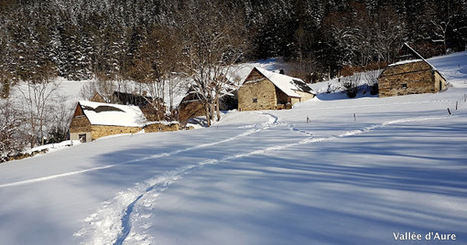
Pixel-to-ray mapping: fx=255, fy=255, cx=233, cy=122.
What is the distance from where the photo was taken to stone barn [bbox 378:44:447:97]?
25031 millimetres

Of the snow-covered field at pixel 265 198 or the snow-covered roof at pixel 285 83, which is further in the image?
the snow-covered roof at pixel 285 83

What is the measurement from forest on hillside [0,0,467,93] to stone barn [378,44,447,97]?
15.0m

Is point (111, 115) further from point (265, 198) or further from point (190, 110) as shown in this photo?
point (265, 198)

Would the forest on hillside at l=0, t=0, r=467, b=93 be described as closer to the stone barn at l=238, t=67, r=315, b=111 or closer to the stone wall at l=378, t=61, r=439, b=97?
the stone barn at l=238, t=67, r=315, b=111

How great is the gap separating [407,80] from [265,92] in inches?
590

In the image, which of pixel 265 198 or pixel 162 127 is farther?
pixel 162 127

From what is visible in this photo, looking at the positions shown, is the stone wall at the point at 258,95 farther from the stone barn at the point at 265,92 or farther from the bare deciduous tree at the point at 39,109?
the bare deciduous tree at the point at 39,109

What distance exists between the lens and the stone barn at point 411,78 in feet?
82.1

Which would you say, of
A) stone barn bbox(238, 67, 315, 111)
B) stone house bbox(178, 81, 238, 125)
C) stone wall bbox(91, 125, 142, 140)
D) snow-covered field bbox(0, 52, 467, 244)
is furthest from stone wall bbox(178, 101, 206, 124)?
snow-covered field bbox(0, 52, 467, 244)

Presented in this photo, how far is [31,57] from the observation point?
4706cm

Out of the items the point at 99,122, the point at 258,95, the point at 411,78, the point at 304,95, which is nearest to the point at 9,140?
the point at 99,122

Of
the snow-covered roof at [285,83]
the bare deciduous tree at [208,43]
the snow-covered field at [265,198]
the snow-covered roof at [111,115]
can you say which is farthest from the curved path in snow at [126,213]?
the snow-covered roof at [111,115]

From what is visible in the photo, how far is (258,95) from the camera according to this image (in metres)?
32.2

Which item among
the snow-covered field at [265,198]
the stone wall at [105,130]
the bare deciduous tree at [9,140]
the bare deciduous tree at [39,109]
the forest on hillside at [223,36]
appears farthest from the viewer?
the bare deciduous tree at [39,109]
